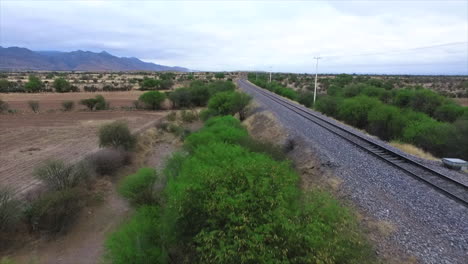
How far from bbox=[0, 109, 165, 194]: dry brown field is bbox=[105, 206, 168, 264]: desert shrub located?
477 inches

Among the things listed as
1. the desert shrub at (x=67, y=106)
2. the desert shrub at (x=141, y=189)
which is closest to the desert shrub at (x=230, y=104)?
the desert shrub at (x=141, y=189)

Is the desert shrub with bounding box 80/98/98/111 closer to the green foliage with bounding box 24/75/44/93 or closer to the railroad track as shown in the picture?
the green foliage with bounding box 24/75/44/93

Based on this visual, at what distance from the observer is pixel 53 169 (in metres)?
17.8

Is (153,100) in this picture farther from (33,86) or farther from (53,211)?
(53,211)

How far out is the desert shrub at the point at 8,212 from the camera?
554 inches

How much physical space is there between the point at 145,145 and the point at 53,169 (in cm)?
1315

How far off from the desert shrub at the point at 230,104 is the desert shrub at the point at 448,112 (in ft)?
73.9

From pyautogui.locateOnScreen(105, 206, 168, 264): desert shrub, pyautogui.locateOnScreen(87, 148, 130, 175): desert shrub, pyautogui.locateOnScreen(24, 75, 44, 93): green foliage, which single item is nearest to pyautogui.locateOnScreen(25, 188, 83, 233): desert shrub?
pyautogui.locateOnScreen(87, 148, 130, 175): desert shrub

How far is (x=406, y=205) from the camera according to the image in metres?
11.2

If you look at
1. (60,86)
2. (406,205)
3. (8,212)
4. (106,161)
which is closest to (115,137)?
(106,161)

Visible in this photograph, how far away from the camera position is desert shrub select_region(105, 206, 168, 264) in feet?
30.2

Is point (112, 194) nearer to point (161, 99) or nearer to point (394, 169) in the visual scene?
point (394, 169)

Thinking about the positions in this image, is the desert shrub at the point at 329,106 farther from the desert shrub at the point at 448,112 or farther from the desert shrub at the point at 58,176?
the desert shrub at the point at 58,176

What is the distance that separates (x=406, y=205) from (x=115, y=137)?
76.6 ft
